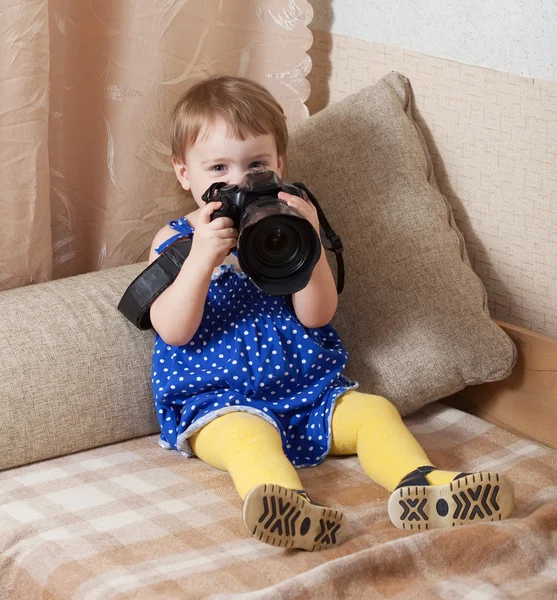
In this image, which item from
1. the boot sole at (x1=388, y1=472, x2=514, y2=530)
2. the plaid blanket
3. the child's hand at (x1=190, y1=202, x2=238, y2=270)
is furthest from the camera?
the child's hand at (x1=190, y1=202, x2=238, y2=270)

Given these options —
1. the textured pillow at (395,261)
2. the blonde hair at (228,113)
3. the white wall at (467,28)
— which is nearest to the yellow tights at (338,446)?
the textured pillow at (395,261)

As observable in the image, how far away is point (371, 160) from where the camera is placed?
4.52ft

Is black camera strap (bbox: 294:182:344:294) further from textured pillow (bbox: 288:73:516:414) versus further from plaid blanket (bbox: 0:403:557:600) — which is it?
plaid blanket (bbox: 0:403:557:600)

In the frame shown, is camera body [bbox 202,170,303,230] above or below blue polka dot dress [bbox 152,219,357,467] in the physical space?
above

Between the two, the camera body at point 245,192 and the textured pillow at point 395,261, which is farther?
the textured pillow at point 395,261

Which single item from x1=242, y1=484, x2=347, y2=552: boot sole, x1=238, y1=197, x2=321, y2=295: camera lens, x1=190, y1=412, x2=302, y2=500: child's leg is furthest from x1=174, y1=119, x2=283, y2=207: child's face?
x1=242, y1=484, x2=347, y2=552: boot sole

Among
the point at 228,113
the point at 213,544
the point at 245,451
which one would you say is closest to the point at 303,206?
the point at 228,113

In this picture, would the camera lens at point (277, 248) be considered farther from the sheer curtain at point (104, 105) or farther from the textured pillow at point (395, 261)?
the sheer curtain at point (104, 105)

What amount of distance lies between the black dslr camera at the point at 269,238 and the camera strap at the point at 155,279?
109 mm

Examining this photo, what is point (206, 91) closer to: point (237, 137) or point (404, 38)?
point (237, 137)

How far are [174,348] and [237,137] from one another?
297 mm

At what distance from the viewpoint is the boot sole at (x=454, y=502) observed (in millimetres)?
999

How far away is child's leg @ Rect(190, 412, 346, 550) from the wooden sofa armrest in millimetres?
424

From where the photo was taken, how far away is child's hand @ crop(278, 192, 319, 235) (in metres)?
1.09
